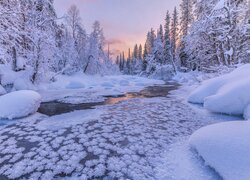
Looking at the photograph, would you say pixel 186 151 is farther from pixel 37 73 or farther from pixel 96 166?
pixel 37 73

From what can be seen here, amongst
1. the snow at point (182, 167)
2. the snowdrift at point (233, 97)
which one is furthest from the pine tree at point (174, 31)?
the snow at point (182, 167)

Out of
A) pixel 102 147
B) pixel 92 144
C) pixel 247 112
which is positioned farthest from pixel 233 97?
pixel 92 144

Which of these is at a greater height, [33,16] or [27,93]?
[33,16]

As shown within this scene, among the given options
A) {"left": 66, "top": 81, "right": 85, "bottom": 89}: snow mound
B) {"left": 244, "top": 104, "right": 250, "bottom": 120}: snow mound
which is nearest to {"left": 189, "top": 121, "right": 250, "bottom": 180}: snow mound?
{"left": 244, "top": 104, "right": 250, "bottom": 120}: snow mound

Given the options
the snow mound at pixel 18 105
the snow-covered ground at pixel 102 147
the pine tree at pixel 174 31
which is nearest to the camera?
the snow-covered ground at pixel 102 147

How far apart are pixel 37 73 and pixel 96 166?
14175 mm

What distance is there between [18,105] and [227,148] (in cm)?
687

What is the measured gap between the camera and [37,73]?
1592 cm

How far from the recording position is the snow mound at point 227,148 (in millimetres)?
2783

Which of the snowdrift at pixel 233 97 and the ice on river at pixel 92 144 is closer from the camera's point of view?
the ice on river at pixel 92 144

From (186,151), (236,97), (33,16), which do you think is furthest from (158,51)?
(186,151)

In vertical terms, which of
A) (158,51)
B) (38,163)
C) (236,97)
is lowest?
(38,163)

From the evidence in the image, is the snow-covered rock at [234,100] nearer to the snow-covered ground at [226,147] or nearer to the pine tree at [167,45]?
the snow-covered ground at [226,147]

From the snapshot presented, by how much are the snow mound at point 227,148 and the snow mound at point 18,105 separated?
19.8ft
